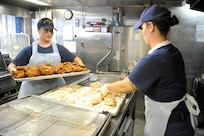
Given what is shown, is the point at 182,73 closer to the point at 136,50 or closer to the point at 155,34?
the point at 155,34

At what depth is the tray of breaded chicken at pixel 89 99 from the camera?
4.23 ft

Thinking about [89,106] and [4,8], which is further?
[4,8]

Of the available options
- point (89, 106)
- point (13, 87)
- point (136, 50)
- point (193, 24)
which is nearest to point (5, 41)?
point (13, 87)

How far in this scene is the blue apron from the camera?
1.80 m

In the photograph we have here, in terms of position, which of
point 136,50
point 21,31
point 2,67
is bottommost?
point 2,67

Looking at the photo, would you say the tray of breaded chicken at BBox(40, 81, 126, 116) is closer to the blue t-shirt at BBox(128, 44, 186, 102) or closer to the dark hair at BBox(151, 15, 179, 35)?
the blue t-shirt at BBox(128, 44, 186, 102)

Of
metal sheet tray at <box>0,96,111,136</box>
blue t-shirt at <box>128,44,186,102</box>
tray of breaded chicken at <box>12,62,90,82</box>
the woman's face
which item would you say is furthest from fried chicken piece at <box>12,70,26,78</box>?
blue t-shirt at <box>128,44,186,102</box>

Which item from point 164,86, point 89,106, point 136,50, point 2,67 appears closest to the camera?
point 164,86

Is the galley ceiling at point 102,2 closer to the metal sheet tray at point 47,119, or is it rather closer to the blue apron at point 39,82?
the blue apron at point 39,82

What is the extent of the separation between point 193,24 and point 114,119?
2.69 meters

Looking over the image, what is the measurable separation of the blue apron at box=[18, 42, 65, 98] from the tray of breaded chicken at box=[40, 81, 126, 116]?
27cm

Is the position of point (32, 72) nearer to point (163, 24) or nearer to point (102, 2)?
point (163, 24)

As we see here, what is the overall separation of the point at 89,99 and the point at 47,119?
423 millimetres

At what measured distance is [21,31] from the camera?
4.02 metres
